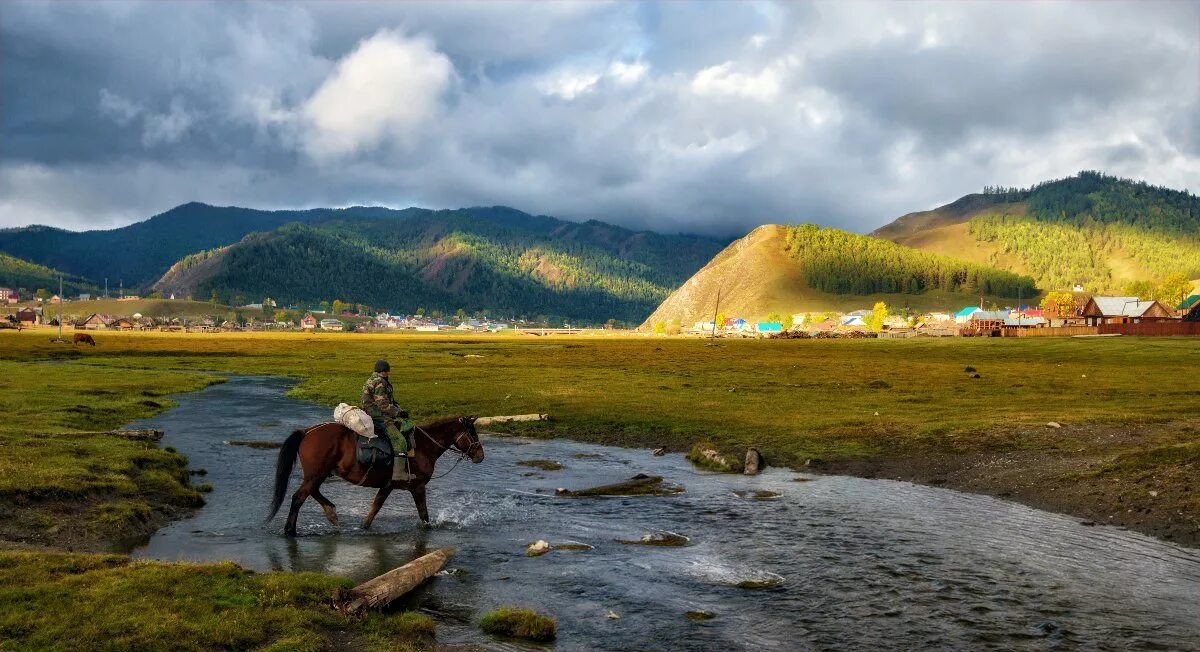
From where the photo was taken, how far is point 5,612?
39.1 feet

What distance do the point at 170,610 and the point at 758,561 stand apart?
11902 millimetres

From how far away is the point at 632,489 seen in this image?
84.8ft

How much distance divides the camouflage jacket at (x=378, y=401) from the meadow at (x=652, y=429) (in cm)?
578

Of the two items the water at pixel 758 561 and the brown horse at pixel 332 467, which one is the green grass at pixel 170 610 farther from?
the brown horse at pixel 332 467

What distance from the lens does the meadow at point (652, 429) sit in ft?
46.9

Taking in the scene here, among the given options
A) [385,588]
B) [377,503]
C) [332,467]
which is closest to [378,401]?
[332,467]

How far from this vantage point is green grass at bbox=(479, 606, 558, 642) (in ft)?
43.9

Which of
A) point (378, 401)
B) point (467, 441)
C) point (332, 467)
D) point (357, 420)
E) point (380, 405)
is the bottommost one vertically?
point (332, 467)

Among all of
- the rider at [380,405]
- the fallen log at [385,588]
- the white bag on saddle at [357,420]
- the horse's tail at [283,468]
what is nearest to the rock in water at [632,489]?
the rider at [380,405]

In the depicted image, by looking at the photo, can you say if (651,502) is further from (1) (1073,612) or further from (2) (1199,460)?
(2) (1199,460)

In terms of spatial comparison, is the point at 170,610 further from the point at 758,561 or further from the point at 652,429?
the point at 652,429

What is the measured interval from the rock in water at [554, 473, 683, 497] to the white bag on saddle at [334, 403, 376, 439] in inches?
296

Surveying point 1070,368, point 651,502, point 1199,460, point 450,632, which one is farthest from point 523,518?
point 1070,368

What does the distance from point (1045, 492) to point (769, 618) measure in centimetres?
1523
